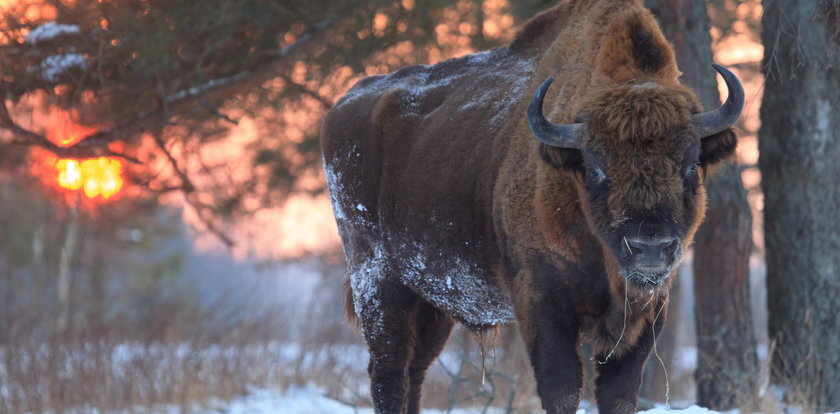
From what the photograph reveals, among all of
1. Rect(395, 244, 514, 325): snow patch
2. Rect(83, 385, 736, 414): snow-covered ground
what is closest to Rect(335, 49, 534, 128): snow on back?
Rect(395, 244, 514, 325): snow patch

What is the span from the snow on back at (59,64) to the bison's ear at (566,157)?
5145mm

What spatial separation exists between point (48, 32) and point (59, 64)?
0.28m

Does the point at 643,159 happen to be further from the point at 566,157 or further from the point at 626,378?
the point at 626,378

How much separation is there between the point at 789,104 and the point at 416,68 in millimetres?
3189

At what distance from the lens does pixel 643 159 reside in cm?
452

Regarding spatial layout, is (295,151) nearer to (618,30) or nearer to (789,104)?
(789,104)

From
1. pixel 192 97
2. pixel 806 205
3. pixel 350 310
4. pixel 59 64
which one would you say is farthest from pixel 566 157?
pixel 59 64

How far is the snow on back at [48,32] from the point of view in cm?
820

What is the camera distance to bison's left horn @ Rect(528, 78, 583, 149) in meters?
4.73

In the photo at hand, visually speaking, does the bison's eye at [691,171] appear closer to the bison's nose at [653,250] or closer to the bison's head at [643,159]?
the bison's head at [643,159]

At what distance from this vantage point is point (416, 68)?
301 inches

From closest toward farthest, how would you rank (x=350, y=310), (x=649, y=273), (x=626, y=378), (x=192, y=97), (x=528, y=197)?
(x=649, y=273), (x=626, y=378), (x=528, y=197), (x=350, y=310), (x=192, y=97)

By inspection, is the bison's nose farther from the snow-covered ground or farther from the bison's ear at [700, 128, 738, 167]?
the snow-covered ground

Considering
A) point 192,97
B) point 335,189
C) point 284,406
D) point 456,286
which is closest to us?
point 456,286
